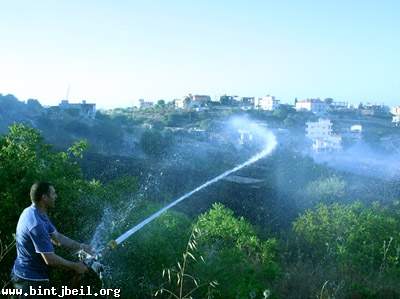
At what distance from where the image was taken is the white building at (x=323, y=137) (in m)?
77.1

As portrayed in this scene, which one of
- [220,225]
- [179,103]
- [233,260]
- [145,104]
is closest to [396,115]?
[179,103]

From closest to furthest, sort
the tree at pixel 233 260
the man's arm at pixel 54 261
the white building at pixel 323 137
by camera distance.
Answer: the man's arm at pixel 54 261 → the tree at pixel 233 260 → the white building at pixel 323 137

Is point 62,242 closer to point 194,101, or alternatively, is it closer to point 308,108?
point 194,101

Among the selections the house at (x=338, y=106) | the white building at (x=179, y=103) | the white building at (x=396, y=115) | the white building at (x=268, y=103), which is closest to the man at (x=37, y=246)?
the white building at (x=396, y=115)

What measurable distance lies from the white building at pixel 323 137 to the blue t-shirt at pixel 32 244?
239 ft

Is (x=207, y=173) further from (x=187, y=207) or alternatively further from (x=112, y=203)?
(x=112, y=203)

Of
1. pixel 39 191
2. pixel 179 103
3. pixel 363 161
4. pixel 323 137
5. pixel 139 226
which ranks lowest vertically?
pixel 363 161

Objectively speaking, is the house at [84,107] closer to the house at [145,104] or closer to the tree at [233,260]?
the house at [145,104]

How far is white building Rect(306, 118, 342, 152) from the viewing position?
3036 inches

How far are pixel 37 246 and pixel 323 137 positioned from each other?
8196 centimetres

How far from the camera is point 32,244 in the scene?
A: 4.36 metres

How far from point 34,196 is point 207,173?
37651 millimetres

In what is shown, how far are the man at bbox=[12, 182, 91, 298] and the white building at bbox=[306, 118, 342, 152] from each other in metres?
72.8

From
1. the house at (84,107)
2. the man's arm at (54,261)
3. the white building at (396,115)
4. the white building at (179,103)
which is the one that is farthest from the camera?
the white building at (179,103)
